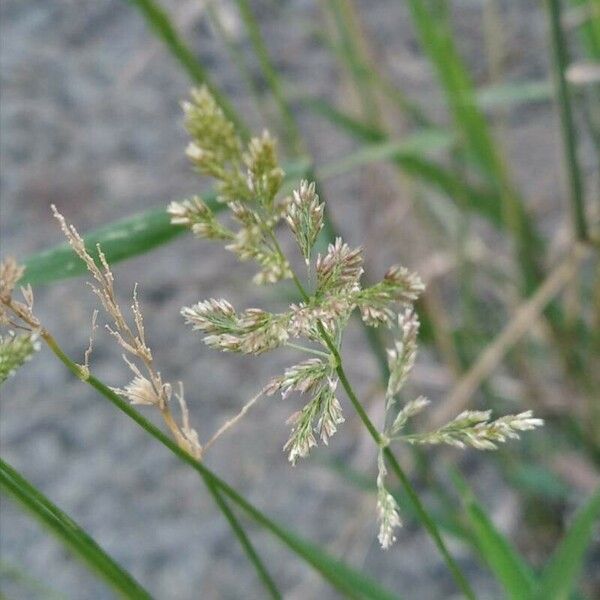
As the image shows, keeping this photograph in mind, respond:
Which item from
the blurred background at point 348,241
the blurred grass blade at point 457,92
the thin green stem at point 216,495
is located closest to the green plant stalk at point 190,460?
the thin green stem at point 216,495

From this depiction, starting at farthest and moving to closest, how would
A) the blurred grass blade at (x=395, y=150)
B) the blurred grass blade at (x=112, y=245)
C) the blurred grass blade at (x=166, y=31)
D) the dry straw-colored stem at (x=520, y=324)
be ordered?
the dry straw-colored stem at (x=520, y=324)
the blurred grass blade at (x=395, y=150)
the blurred grass blade at (x=166, y=31)
the blurred grass blade at (x=112, y=245)

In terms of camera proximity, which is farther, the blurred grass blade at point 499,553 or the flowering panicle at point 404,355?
the blurred grass blade at point 499,553

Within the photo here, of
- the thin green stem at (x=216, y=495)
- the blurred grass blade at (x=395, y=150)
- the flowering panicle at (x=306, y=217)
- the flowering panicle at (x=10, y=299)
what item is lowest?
the blurred grass blade at (x=395, y=150)

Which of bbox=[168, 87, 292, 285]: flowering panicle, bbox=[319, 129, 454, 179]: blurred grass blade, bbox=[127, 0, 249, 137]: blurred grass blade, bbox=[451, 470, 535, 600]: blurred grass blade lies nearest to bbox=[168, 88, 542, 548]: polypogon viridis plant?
bbox=[168, 87, 292, 285]: flowering panicle

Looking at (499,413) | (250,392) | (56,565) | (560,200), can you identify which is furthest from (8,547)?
(560,200)

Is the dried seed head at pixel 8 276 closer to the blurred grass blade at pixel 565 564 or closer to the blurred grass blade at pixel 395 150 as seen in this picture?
the blurred grass blade at pixel 565 564

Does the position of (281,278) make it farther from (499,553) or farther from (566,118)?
(566,118)
